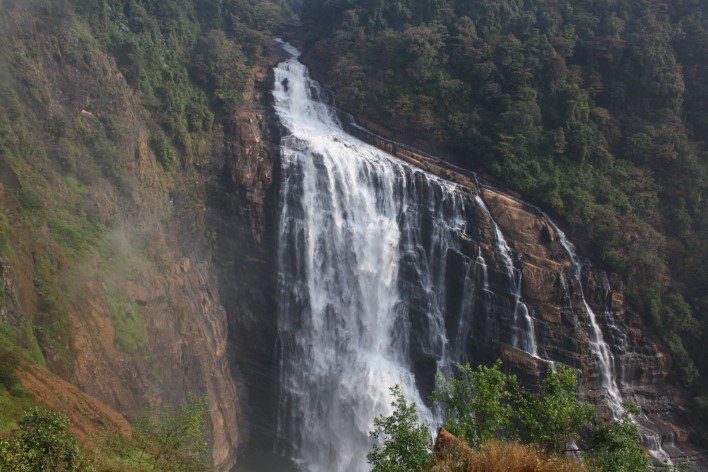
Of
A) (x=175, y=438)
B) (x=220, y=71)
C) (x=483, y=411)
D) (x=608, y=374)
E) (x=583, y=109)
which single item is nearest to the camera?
(x=483, y=411)

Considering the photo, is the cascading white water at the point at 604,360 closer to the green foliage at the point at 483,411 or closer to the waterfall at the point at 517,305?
the waterfall at the point at 517,305

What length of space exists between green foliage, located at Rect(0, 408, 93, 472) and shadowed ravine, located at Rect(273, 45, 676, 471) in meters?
18.2

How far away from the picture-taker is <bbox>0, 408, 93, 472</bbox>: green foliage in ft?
25.6

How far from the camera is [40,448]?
8.27 m

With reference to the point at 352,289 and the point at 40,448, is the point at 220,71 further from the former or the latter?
the point at 40,448

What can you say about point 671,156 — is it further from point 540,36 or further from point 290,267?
point 290,267

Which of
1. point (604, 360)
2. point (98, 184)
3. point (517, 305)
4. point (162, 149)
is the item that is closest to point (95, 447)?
point (98, 184)

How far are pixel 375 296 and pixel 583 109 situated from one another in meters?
19.2

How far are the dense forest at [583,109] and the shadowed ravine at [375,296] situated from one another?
393cm

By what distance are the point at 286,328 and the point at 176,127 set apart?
12891mm

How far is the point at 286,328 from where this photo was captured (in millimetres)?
26859

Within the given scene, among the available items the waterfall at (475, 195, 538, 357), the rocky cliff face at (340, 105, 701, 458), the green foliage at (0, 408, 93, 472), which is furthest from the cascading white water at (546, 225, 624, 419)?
the green foliage at (0, 408, 93, 472)

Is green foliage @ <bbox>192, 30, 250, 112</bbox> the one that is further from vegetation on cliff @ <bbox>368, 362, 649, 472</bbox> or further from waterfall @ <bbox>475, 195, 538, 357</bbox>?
vegetation on cliff @ <bbox>368, 362, 649, 472</bbox>

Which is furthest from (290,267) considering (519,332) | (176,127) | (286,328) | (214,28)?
(214,28)
